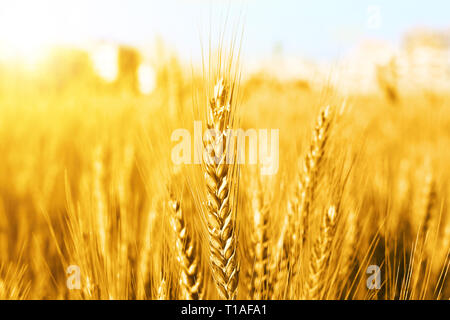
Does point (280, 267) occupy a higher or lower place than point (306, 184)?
lower

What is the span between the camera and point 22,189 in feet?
4.88

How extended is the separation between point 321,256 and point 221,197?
26 centimetres

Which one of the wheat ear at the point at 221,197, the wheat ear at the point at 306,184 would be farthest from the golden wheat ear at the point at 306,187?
the wheat ear at the point at 221,197

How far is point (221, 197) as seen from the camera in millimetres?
546

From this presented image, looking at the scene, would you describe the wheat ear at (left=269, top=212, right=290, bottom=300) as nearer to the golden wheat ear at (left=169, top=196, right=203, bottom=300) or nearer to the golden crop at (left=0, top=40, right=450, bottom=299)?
the golden crop at (left=0, top=40, right=450, bottom=299)

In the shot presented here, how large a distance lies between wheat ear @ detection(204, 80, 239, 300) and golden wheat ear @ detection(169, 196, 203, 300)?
0.05 m

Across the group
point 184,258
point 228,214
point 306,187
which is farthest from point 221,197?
point 306,187

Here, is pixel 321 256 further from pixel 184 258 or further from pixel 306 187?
pixel 184 258

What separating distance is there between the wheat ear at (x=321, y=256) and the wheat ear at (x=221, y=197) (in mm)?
193

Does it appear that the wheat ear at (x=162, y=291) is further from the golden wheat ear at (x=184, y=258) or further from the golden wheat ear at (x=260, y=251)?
the golden wheat ear at (x=260, y=251)

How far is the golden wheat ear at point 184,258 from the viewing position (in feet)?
1.96

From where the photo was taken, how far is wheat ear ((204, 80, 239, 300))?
517 mm

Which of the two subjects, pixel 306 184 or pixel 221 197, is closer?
pixel 221 197
